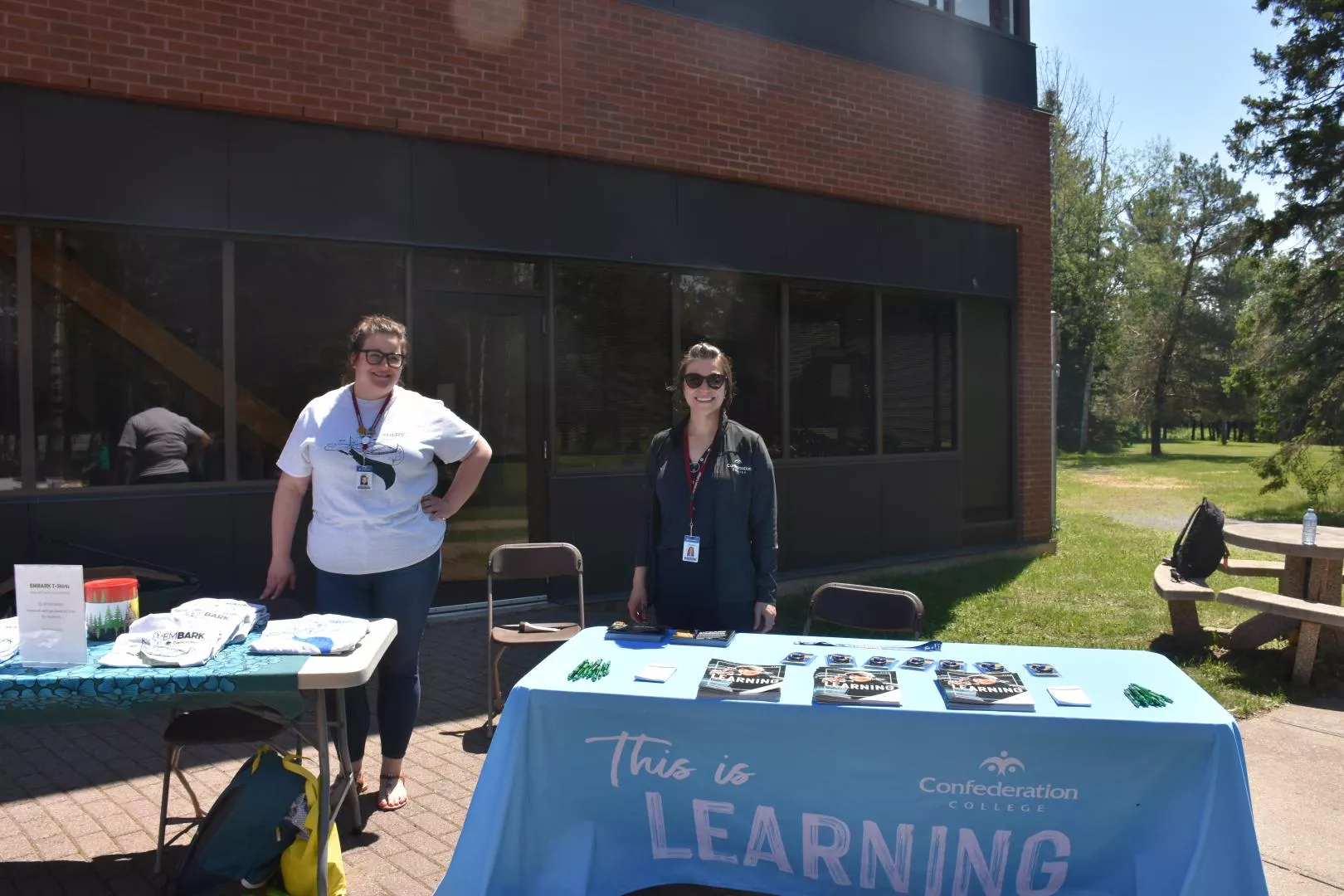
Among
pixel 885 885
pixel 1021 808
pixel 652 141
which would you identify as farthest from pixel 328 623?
pixel 652 141

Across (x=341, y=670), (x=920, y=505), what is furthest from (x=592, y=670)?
(x=920, y=505)

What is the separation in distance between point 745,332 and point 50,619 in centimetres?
667

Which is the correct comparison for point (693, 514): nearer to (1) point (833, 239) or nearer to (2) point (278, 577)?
(2) point (278, 577)

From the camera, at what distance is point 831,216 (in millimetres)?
9422

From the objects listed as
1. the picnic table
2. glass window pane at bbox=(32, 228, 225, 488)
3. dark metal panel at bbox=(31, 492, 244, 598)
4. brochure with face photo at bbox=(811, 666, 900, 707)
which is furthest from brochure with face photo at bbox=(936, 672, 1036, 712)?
glass window pane at bbox=(32, 228, 225, 488)

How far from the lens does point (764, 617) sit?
13.0 ft

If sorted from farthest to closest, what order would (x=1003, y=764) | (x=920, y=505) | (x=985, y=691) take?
(x=920, y=505), (x=985, y=691), (x=1003, y=764)

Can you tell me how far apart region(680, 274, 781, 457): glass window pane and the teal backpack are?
5.76 metres

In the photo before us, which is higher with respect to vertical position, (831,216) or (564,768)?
(831,216)

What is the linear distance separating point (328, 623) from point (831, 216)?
715cm

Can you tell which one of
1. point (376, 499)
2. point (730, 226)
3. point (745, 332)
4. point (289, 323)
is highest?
point (730, 226)

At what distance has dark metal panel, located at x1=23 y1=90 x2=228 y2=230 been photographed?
598 cm

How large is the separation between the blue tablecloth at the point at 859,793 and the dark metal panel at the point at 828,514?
5.88 meters

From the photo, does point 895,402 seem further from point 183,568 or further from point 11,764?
point 11,764
